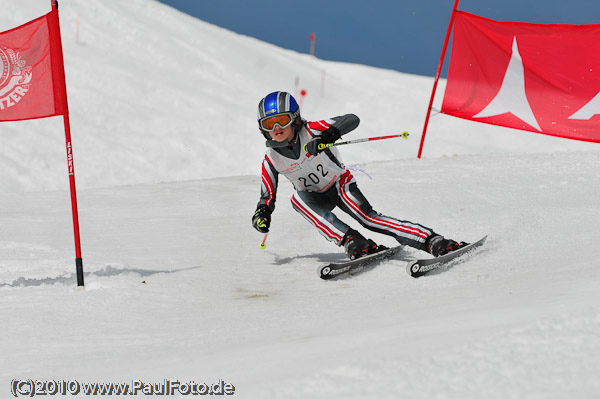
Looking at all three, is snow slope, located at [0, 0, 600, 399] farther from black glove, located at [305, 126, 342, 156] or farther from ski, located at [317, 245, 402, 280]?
black glove, located at [305, 126, 342, 156]

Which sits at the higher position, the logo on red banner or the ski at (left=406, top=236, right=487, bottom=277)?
the logo on red banner

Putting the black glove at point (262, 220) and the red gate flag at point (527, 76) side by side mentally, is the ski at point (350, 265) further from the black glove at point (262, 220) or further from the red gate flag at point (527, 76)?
the red gate flag at point (527, 76)

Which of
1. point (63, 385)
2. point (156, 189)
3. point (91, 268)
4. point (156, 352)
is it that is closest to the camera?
point (63, 385)

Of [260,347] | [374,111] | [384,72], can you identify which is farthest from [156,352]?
[384,72]

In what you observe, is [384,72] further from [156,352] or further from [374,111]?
[156,352]

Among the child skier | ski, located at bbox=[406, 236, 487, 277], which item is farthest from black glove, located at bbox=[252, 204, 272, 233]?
ski, located at bbox=[406, 236, 487, 277]

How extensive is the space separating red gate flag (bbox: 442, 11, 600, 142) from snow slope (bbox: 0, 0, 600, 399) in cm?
74

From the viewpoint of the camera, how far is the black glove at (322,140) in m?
5.29

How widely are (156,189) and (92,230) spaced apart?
2.90m

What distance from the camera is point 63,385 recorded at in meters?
2.63

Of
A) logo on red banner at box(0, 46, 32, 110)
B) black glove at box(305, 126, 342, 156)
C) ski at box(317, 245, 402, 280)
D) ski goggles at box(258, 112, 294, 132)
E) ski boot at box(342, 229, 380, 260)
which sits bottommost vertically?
ski at box(317, 245, 402, 280)

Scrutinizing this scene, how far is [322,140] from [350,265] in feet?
3.43

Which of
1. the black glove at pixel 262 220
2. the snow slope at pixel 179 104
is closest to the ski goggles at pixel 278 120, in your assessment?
the black glove at pixel 262 220

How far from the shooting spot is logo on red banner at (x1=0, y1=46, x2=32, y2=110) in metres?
4.91
